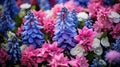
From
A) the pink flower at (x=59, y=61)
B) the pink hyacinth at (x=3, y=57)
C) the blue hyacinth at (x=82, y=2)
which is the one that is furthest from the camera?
the blue hyacinth at (x=82, y=2)

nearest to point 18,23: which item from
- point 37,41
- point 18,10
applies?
point 18,10

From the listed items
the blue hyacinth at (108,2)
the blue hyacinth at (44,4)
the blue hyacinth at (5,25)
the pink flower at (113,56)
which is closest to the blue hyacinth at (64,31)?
the pink flower at (113,56)

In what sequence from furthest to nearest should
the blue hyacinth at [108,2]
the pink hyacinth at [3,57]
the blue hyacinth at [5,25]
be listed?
1. the blue hyacinth at [108,2]
2. the blue hyacinth at [5,25]
3. the pink hyacinth at [3,57]

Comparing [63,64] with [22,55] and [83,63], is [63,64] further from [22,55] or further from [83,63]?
[22,55]

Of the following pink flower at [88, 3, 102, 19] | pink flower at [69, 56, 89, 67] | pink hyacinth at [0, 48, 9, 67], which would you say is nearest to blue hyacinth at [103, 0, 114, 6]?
pink flower at [88, 3, 102, 19]

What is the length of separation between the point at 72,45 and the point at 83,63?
156 mm

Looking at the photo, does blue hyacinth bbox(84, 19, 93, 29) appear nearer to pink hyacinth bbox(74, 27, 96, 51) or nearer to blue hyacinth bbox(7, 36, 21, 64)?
pink hyacinth bbox(74, 27, 96, 51)

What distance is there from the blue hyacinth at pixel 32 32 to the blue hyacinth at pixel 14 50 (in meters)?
0.11

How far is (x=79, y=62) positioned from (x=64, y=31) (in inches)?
9.3

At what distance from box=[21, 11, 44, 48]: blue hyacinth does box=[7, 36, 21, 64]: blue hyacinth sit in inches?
4.1

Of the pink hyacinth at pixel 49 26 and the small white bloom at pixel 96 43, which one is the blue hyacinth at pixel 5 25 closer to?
the pink hyacinth at pixel 49 26

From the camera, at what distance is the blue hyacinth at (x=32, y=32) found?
189 centimetres

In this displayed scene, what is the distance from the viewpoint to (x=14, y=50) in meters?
1.83

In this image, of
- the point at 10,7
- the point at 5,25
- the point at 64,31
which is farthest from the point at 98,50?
the point at 10,7
